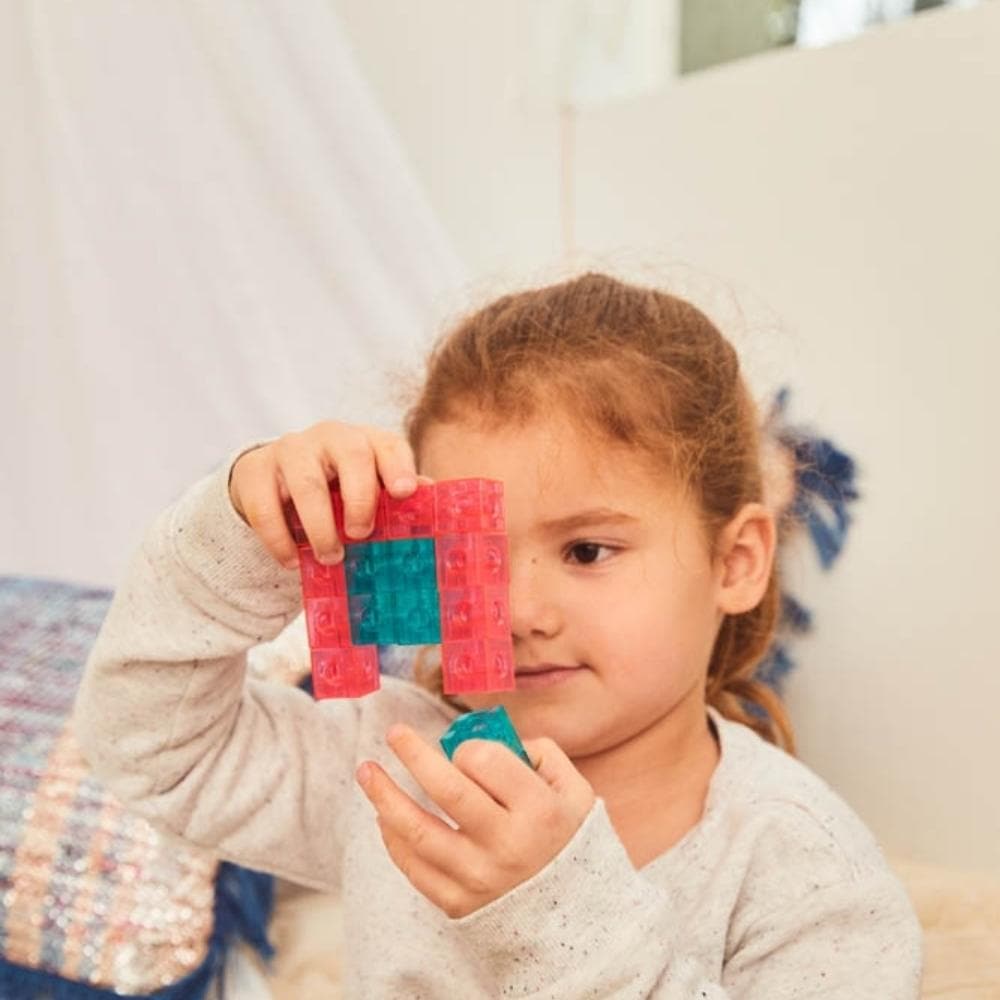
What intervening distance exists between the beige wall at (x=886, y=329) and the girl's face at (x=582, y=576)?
1.12 ft

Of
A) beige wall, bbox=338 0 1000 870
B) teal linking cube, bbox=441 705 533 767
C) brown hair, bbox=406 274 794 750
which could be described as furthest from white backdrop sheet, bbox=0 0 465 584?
teal linking cube, bbox=441 705 533 767

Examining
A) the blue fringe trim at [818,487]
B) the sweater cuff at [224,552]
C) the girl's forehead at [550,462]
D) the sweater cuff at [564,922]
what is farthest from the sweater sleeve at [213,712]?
the blue fringe trim at [818,487]

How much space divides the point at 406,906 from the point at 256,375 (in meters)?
0.77

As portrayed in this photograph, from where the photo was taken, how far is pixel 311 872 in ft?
2.58

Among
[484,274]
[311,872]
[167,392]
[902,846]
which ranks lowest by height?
[902,846]

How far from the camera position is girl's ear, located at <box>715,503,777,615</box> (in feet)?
2.52

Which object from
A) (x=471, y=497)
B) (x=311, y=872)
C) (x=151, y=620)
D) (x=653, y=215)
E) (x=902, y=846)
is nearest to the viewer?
(x=471, y=497)

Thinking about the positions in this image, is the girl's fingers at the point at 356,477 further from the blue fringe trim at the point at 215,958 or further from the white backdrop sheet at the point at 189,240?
the white backdrop sheet at the point at 189,240

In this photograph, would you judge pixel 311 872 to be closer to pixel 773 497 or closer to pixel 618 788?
pixel 618 788

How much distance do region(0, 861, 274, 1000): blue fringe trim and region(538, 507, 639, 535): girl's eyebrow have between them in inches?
17.4

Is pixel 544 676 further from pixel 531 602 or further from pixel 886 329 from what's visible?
pixel 886 329

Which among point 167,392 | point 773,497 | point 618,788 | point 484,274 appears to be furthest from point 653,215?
point 618,788

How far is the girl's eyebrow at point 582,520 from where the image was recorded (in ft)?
2.20

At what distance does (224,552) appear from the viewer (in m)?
0.64
